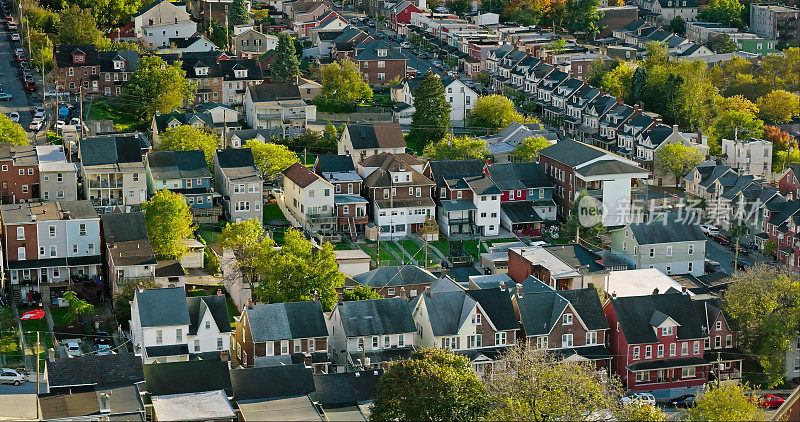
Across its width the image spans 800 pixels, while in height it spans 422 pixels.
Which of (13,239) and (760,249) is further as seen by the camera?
(760,249)

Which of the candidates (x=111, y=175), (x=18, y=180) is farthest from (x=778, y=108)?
(x=18, y=180)

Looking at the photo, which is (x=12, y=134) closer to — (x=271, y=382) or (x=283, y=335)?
(x=283, y=335)

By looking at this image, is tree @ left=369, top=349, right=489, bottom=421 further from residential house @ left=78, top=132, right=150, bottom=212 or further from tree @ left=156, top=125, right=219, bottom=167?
tree @ left=156, top=125, right=219, bottom=167

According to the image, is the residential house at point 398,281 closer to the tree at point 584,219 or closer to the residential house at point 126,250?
the residential house at point 126,250

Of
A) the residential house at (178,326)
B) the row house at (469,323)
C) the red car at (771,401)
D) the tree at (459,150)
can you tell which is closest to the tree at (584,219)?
the tree at (459,150)

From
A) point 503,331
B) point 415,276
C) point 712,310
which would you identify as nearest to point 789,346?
point 712,310

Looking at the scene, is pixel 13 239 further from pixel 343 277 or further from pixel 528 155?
pixel 528 155

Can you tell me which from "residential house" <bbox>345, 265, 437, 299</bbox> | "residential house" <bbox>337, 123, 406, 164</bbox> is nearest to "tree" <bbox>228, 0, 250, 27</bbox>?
"residential house" <bbox>337, 123, 406, 164</bbox>
